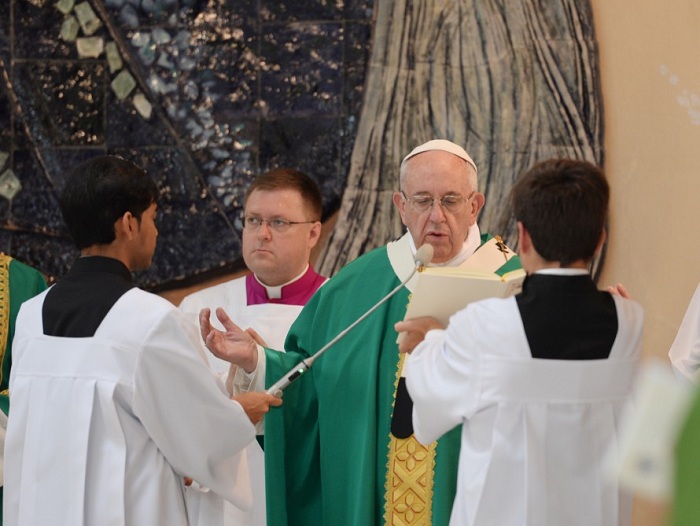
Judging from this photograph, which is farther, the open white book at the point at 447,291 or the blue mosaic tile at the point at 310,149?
the blue mosaic tile at the point at 310,149

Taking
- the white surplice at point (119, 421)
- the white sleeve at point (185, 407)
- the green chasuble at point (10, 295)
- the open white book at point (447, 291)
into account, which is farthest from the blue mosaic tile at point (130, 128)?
the open white book at point (447, 291)

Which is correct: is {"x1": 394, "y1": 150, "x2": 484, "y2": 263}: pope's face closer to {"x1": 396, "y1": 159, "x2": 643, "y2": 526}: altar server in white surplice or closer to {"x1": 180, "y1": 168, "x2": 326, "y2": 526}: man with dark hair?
{"x1": 180, "y1": 168, "x2": 326, "y2": 526}: man with dark hair

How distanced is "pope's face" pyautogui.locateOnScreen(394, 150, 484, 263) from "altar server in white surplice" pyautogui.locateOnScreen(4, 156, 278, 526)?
1027 millimetres

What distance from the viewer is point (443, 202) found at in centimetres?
362

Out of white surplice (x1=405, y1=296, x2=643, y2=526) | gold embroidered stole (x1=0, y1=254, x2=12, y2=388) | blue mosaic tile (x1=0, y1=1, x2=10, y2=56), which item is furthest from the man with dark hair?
blue mosaic tile (x1=0, y1=1, x2=10, y2=56)

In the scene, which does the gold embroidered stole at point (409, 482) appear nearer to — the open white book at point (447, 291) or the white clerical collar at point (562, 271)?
the open white book at point (447, 291)

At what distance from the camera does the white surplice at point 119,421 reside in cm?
275

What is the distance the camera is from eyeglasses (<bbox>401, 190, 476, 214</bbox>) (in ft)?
11.9

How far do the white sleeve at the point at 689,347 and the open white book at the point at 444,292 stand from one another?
1469 millimetres

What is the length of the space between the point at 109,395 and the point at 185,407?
8.0 inches

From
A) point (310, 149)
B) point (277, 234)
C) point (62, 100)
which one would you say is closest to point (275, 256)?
point (277, 234)

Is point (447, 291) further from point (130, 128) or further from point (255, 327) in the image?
point (130, 128)

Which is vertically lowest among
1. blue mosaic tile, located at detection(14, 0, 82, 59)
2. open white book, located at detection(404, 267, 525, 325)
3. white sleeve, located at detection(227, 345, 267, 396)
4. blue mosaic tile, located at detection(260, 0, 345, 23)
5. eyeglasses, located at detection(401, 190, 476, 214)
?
white sleeve, located at detection(227, 345, 267, 396)

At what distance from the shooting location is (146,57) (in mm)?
5707
